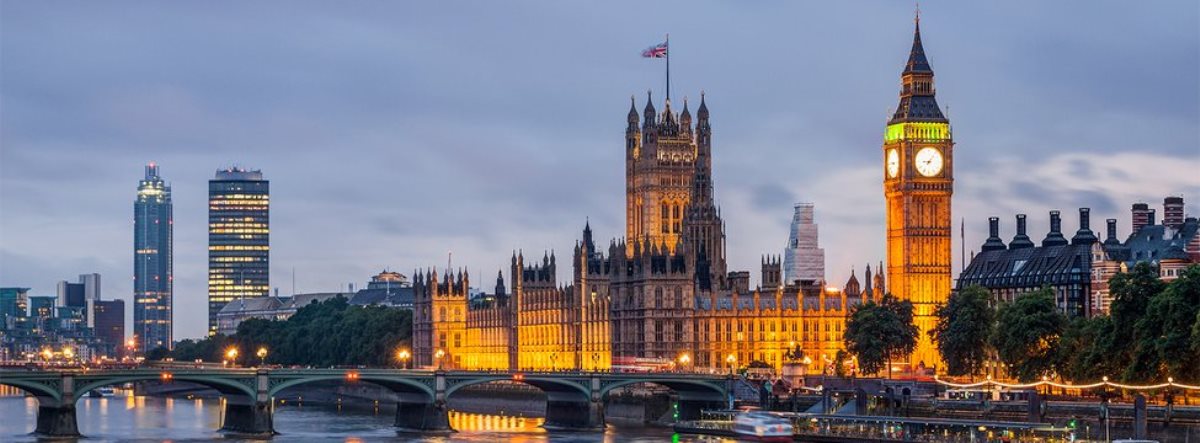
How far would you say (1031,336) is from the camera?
493 ft

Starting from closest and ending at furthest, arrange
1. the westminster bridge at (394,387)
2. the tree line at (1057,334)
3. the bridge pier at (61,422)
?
the tree line at (1057,334) < the westminster bridge at (394,387) < the bridge pier at (61,422)

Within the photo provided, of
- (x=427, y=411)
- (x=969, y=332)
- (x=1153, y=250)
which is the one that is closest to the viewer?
(x=427, y=411)

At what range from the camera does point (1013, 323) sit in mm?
152500

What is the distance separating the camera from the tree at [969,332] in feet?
555

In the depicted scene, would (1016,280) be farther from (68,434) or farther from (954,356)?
(68,434)

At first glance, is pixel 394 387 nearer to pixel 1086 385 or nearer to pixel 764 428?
pixel 764 428

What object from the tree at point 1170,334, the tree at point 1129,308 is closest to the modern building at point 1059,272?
the tree at point 1129,308

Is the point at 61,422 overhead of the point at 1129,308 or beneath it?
beneath

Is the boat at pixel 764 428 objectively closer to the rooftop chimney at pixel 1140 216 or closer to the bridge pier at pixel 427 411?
the bridge pier at pixel 427 411

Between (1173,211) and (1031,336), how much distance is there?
133ft

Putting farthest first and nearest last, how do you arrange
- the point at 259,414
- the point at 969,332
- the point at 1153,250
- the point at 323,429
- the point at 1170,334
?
the point at 1153,250
the point at 969,332
the point at 323,429
the point at 259,414
the point at 1170,334

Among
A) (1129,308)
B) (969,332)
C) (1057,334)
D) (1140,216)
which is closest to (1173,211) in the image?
(1140,216)

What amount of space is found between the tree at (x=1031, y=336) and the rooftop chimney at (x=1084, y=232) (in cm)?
3450

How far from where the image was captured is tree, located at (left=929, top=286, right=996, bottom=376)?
169 m
